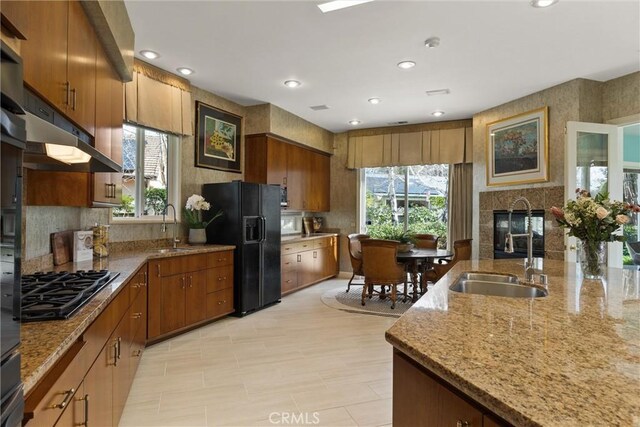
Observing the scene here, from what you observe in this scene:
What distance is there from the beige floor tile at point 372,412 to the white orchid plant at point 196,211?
2.78 metres

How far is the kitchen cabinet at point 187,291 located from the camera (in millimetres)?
3324

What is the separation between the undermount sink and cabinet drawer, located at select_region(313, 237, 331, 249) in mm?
4050

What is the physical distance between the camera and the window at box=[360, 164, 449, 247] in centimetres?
655

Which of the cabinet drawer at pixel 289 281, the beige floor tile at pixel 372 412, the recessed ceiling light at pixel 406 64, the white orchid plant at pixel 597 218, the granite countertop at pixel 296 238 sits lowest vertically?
the beige floor tile at pixel 372 412

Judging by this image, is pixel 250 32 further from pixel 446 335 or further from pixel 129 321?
pixel 446 335

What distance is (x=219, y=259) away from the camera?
4.09 meters

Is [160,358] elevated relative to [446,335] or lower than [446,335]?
lower

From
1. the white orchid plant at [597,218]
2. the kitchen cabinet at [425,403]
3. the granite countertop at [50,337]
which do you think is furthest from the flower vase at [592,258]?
the granite countertop at [50,337]

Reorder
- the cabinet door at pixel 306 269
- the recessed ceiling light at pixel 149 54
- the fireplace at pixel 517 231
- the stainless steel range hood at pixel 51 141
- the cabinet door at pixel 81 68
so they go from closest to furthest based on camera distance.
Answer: the stainless steel range hood at pixel 51 141, the cabinet door at pixel 81 68, the recessed ceiling light at pixel 149 54, the fireplace at pixel 517 231, the cabinet door at pixel 306 269

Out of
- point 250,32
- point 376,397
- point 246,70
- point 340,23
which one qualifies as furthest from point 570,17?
point 376,397

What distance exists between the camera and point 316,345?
11.4ft

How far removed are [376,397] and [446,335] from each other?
1609 millimetres

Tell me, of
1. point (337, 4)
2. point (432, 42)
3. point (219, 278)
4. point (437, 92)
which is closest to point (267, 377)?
point (219, 278)
